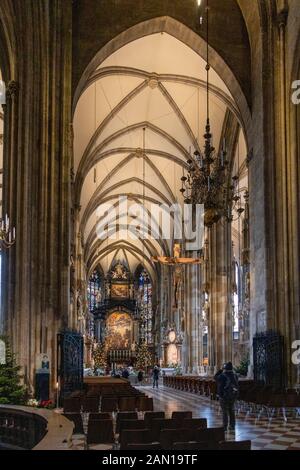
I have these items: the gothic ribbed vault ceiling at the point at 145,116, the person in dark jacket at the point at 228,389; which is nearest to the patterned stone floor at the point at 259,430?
the person in dark jacket at the point at 228,389

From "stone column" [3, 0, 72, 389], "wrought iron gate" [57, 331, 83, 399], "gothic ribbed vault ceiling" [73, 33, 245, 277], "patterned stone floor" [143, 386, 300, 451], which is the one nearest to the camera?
"patterned stone floor" [143, 386, 300, 451]

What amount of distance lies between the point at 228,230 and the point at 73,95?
39.2 feet

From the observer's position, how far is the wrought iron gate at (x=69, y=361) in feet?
57.8

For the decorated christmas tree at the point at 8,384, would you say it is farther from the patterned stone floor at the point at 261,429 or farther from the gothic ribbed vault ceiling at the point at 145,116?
the gothic ribbed vault ceiling at the point at 145,116

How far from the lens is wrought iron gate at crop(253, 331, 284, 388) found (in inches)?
719

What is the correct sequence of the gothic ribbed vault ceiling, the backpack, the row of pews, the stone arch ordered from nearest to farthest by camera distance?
1. the backpack
2. the row of pews
3. the stone arch
4. the gothic ribbed vault ceiling

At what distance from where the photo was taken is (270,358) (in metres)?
18.5

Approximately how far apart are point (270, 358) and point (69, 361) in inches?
223

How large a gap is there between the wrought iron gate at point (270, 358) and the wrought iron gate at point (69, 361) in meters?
5.33

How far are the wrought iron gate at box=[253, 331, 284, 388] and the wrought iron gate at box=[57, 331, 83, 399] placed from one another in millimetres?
5332

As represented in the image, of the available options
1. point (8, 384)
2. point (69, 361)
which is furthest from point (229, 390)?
point (69, 361)

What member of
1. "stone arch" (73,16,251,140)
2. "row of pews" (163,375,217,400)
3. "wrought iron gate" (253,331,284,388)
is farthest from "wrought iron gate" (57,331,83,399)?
"stone arch" (73,16,251,140)

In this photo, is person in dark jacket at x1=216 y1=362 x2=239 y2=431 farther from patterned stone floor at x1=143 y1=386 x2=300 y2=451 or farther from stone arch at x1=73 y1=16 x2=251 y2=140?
stone arch at x1=73 y1=16 x2=251 y2=140

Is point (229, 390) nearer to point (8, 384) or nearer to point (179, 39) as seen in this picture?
point (8, 384)
